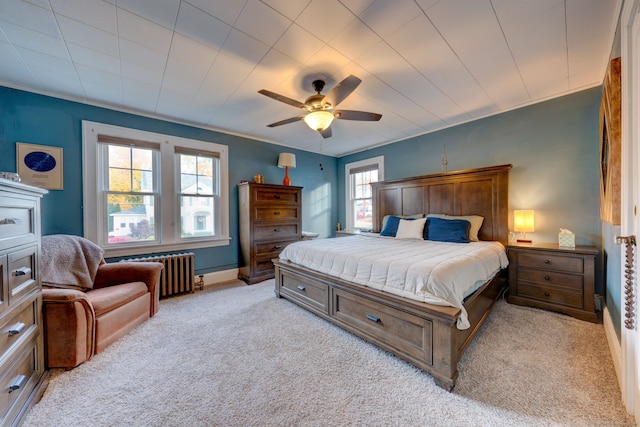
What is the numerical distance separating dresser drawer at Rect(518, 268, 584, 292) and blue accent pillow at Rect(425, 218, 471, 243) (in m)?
0.70

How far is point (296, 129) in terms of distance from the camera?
13.2 feet

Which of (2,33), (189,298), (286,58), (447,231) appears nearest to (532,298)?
(447,231)

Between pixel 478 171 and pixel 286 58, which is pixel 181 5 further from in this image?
pixel 478 171

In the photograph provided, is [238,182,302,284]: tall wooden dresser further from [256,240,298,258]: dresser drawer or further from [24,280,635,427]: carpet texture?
[24,280,635,427]: carpet texture

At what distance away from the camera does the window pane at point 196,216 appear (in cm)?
377

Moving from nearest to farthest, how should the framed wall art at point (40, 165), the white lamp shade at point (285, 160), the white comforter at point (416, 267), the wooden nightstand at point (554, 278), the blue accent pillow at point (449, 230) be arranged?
the white comforter at point (416, 267)
the wooden nightstand at point (554, 278)
the framed wall art at point (40, 165)
the blue accent pillow at point (449, 230)
the white lamp shade at point (285, 160)

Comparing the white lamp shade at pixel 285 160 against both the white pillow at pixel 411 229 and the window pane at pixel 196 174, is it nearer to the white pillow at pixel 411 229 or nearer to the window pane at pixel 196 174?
the window pane at pixel 196 174

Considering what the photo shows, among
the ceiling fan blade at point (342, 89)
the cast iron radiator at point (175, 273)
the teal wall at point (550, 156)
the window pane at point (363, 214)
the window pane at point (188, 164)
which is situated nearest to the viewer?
the ceiling fan blade at point (342, 89)

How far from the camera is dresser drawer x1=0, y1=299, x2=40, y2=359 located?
121 centimetres

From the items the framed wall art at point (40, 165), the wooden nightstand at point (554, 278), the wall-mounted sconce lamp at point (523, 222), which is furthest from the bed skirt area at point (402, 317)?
the framed wall art at point (40, 165)

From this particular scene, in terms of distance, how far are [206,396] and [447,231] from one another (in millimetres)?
3171

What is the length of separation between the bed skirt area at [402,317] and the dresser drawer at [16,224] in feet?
7.14

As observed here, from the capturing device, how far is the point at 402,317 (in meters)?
1.87

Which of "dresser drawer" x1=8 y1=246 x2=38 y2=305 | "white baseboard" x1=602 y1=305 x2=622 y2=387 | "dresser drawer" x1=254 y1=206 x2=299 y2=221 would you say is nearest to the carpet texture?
"white baseboard" x1=602 y1=305 x2=622 y2=387
